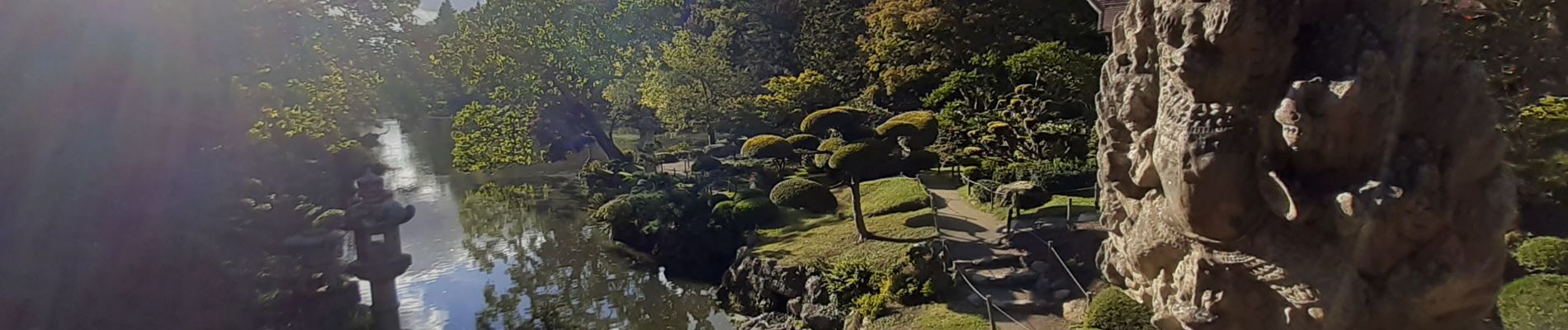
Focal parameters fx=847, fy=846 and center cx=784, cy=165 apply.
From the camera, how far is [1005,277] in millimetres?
7383

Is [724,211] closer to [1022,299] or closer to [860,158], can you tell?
[860,158]

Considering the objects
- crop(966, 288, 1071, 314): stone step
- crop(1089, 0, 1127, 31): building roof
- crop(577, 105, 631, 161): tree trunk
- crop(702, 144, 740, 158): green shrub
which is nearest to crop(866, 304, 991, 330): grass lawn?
crop(966, 288, 1071, 314): stone step

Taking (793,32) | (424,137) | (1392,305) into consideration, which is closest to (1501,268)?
(1392,305)

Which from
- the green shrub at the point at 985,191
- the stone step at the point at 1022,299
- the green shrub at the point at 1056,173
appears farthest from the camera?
the green shrub at the point at 985,191

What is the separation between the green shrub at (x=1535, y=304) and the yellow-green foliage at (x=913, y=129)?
665 cm

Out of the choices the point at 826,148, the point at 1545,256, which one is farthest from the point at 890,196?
the point at 1545,256

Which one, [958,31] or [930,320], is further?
[958,31]

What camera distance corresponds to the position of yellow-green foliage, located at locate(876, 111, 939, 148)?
1055cm

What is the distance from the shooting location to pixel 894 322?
709 centimetres

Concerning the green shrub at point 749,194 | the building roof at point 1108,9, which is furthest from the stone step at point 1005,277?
the green shrub at point 749,194

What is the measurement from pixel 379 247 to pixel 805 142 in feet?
18.6

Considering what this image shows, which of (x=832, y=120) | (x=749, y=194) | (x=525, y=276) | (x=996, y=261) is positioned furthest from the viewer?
(x=832, y=120)

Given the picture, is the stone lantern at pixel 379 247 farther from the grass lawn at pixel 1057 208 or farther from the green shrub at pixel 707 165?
the grass lawn at pixel 1057 208

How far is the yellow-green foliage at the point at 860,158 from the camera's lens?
9.11m
